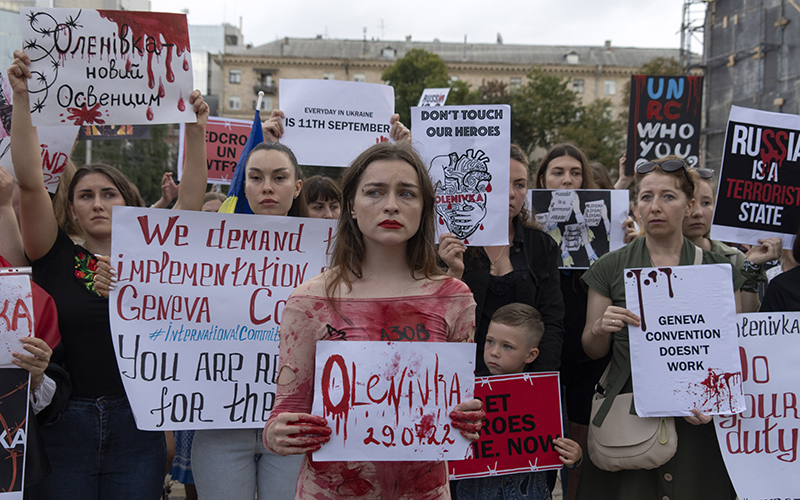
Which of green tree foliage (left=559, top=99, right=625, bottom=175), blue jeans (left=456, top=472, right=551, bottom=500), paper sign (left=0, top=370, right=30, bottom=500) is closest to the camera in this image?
paper sign (left=0, top=370, right=30, bottom=500)

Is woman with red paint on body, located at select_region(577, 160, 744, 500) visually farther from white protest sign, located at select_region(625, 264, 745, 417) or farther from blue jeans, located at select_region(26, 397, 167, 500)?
blue jeans, located at select_region(26, 397, 167, 500)

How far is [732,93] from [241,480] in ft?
88.0

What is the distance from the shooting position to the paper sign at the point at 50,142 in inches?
150

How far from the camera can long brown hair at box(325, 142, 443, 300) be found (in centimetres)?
218

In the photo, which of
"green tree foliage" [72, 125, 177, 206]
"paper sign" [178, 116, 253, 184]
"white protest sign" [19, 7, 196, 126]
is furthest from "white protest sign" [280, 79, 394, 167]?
"green tree foliage" [72, 125, 177, 206]

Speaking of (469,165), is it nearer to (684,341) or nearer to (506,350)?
(506,350)

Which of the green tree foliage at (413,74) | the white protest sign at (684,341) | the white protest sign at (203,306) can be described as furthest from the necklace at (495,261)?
the green tree foliage at (413,74)

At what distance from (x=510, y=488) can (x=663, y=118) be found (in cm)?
325

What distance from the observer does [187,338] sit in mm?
3232

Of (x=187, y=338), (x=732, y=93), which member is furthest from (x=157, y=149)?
(x=187, y=338)

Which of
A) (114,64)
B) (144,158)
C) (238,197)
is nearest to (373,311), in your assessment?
(238,197)

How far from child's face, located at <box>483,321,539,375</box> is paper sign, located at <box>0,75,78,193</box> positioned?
2.74 meters

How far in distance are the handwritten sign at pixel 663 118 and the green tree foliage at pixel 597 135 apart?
1253 inches

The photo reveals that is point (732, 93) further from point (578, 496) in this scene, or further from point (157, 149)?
point (157, 149)
